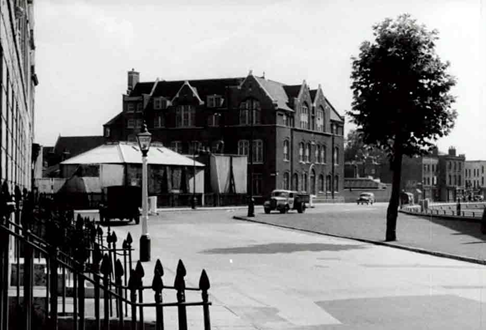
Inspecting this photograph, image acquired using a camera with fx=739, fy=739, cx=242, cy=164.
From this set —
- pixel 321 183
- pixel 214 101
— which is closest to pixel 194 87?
pixel 214 101

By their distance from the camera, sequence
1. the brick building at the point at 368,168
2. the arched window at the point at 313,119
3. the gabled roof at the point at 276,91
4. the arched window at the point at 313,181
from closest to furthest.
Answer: the gabled roof at the point at 276,91 < the arched window at the point at 313,181 < the arched window at the point at 313,119 < the brick building at the point at 368,168

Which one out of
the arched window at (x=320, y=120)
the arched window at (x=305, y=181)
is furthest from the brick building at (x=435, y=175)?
the arched window at (x=305, y=181)

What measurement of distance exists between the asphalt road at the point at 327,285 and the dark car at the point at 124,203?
1238 centimetres

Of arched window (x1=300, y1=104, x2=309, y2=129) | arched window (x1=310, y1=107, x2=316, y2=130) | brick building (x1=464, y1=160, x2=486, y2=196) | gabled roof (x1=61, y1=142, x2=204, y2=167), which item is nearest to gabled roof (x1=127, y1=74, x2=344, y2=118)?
arched window (x1=310, y1=107, x2=316, y2=130)

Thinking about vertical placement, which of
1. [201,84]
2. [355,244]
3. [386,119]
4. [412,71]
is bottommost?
[355,244]

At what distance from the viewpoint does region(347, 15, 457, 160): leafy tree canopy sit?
25.3 meters

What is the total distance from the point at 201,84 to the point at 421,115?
63.0m

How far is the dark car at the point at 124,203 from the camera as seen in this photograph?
37688 mm

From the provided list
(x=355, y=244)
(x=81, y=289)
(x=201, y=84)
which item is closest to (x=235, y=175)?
(x=201, y=84)

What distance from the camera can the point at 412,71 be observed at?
25.4 m

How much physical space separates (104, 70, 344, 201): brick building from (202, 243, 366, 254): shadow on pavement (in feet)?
171

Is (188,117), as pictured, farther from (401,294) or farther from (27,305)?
(27,305)

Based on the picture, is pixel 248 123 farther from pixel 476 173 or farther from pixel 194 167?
pixel 476 173

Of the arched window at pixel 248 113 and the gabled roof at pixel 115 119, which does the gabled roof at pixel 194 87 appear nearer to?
the gabled roof at pixel 115 119
